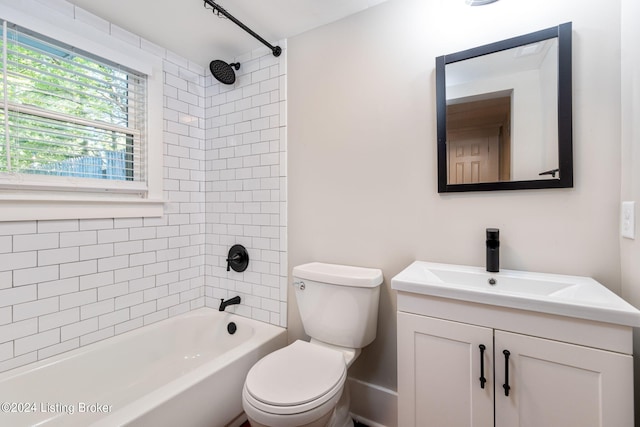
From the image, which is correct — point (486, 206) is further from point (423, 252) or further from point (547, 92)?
point (547, 92)

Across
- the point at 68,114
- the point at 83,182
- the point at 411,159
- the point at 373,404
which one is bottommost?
the point at 373,404

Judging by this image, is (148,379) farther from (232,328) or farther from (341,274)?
(341,274)

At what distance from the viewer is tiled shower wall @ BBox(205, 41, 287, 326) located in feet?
6.46

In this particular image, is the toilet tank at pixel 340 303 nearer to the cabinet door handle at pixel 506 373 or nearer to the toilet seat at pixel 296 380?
the toilet seat at pixel 296 380

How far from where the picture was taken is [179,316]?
83.7 inches

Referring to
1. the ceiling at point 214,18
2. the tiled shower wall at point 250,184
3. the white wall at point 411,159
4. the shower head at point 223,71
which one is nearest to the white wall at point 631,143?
the white wall at point 411,159

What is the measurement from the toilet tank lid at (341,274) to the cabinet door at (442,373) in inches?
12.0

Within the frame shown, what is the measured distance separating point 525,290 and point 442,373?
1.64 feet

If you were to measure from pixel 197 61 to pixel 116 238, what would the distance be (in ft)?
4.81

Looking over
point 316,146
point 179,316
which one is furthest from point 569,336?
point 179,316

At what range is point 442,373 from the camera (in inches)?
43.0

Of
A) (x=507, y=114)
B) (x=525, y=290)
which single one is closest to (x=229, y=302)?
(x=525, y=290)

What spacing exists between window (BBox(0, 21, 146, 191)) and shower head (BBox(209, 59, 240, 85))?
498 mm

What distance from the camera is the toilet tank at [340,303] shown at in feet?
4.82
